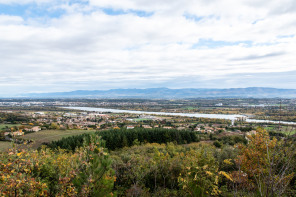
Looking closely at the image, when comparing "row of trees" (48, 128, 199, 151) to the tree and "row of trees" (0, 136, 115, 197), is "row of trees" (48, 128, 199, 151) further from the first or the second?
"row of trees" (0, 136, 115, 197)

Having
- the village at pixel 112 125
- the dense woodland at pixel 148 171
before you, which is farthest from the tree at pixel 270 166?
the village at pixel 112 125

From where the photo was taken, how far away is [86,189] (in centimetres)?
658

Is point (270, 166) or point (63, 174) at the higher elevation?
point (270, 166)

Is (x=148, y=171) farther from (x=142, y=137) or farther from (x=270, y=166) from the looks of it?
(x=142, y=137)

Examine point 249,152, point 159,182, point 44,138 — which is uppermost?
point 249,152

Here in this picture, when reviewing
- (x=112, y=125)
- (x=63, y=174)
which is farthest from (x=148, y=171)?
(x=112, y=125)

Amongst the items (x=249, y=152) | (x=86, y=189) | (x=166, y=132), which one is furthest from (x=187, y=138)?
(x=86, y=189)

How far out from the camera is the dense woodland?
202 inches

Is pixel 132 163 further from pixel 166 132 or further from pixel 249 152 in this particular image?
pixel 166 132

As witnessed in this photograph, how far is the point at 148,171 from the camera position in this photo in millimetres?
15367

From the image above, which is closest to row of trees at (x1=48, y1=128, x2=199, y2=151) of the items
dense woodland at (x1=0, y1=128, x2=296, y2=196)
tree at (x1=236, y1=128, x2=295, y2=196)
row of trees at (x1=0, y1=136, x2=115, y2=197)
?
dense woodland at (x1=0, y1=128, x2=296, y2=196)

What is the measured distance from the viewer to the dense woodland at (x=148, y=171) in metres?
5.13

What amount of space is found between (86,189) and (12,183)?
7.93ft

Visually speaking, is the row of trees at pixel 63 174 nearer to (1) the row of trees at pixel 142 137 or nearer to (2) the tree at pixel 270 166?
(2) the tree at pixel 270 166
